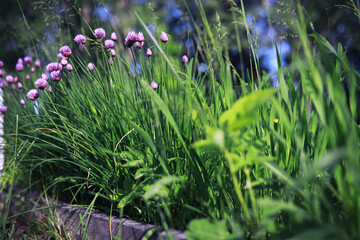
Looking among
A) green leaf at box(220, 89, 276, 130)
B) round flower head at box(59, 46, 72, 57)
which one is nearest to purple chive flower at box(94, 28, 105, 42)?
round flower head at box(59, 46, 72, 57)

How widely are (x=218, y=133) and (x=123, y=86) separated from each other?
960 millimetres

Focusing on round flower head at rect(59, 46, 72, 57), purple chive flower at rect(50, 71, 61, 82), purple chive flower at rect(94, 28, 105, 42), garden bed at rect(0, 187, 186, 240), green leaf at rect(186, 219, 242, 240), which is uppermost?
purple chive flower at rect(94, 28, 105, 42)

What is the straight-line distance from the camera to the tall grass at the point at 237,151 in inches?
24.4

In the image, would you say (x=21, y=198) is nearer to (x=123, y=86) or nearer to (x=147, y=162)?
(x=123, y=86)

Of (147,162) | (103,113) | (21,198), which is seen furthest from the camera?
(21,198)

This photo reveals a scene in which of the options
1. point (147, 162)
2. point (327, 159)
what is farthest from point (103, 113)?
point (327, 159)

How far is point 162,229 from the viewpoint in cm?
91

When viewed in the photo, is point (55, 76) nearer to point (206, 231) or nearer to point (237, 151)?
point (237, 151)

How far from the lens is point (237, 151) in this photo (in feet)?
3.10

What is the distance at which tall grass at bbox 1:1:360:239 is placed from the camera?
620 millimetres

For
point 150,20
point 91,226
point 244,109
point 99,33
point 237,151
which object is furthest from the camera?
point 150,20

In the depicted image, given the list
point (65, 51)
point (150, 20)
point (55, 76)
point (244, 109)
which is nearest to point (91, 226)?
point (55, 76)

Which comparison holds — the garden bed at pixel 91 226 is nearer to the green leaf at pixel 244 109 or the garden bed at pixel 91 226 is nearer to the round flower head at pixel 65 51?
the green leaf at pixel 244 109

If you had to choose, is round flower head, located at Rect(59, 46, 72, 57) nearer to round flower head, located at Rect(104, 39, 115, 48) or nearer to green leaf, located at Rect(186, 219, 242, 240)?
round flower head, located at Rect(104, 39, 115, 48)
